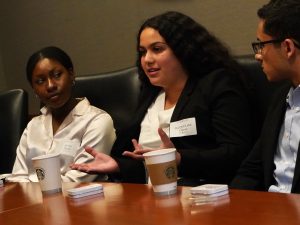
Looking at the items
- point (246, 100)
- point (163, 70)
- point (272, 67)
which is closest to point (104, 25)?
point (163, 70)

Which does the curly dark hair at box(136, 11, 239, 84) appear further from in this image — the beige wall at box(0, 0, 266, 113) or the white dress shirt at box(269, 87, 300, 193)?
the white dress shirt at box(269, 87, 300, 193)

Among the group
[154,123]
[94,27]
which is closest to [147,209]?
[154,123]

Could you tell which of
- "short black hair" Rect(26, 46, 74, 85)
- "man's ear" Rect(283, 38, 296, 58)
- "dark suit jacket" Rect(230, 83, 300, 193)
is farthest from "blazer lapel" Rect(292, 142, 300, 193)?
"short black hair" Rect(26, 46, 74, 85)

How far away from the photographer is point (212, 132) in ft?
8.09

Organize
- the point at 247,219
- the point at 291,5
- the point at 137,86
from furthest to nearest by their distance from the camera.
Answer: the point at 137,86 < the point at 291,5 < the point at 247,219

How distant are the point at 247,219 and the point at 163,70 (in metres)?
1.53

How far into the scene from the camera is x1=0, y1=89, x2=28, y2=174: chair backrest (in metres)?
3.34

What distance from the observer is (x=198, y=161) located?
7.49ft

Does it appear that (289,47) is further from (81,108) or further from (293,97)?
(81,108)

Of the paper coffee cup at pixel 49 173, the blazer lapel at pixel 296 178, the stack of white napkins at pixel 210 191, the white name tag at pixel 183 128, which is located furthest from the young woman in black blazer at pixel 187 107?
the stack of white napkins at pixel 210 191

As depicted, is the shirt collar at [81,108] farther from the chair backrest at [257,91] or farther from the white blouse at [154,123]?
the chair backrest at [257,91]

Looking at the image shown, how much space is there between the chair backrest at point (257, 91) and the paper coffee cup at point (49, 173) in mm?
982

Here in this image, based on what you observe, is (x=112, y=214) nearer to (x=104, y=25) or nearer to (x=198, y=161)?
(x=198, y=161)

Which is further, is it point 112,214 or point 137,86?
point 137,86
